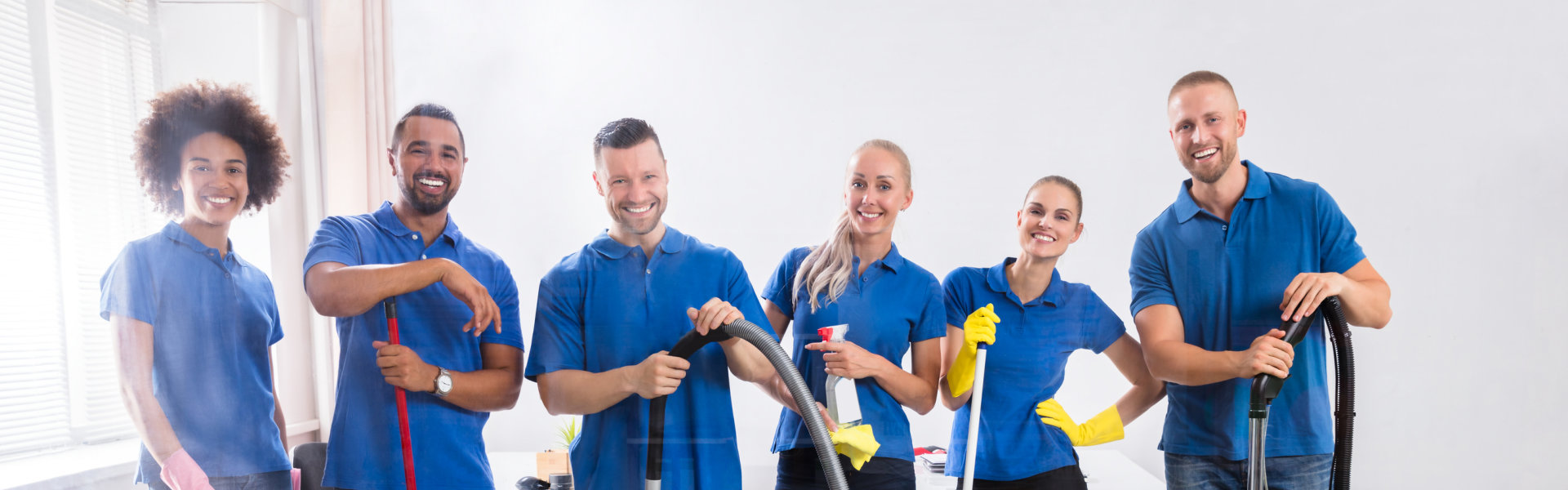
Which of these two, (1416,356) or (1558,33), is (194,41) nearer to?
(1416,356)

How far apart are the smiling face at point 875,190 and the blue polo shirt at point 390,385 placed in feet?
2.84

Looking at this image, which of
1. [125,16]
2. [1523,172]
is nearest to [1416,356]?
[1523,172]

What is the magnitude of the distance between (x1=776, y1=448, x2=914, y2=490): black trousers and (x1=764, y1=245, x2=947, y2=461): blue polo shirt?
Answer: 0.03 meters

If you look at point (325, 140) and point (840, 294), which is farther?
point (325, 140)

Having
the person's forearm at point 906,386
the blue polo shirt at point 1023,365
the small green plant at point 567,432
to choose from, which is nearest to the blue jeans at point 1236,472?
the blue polo shirt at point 1023,365

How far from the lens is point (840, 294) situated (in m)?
1.64

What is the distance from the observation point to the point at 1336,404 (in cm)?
165

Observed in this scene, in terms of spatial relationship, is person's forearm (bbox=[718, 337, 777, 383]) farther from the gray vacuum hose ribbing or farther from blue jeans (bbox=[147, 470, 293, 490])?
blue jeans (bbox=[147, 470, 293, 490])

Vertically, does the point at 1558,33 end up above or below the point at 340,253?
above

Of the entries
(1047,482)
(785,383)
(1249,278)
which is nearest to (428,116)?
(785,383)

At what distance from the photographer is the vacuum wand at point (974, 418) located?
5.22 feet

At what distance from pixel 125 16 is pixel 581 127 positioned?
42.8 inches

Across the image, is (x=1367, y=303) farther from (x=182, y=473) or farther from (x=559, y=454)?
(x=182, y=473)

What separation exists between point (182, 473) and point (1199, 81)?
2.46 meters
